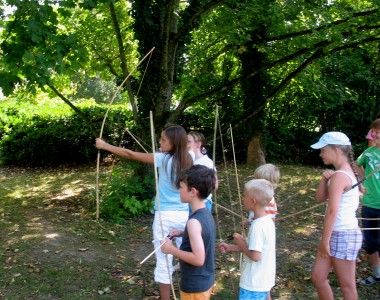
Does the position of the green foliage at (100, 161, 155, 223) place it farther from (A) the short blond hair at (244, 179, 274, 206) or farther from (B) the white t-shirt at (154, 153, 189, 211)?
(A) the short blond hair at (244, 179, 274, 206)

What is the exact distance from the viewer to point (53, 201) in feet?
25.3

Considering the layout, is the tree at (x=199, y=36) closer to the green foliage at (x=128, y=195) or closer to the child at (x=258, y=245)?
the green foliage at (x=128, y=195)

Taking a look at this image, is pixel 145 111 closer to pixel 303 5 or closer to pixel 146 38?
pixel 146 38

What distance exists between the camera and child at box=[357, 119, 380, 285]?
3.91 meters

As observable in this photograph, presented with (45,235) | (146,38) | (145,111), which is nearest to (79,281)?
(45,235)

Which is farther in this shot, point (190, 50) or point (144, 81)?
point (190, 50)

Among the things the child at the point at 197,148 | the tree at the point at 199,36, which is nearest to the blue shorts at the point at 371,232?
the child at the point at 197,148

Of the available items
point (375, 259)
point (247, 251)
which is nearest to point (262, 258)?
point (247, 251)

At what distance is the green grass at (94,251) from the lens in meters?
4.15

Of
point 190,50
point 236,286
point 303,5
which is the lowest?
point 236,286

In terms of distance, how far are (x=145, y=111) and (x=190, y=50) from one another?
1.39 metres

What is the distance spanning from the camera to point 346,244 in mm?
2994

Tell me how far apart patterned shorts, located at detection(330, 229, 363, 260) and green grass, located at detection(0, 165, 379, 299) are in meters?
1.12

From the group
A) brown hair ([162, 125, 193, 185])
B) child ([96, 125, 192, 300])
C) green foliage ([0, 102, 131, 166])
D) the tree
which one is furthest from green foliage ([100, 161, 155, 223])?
green foliage ([0, 102, 131, 166])
